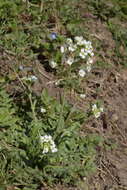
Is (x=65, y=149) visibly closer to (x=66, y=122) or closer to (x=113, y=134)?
(x=66, y=122)

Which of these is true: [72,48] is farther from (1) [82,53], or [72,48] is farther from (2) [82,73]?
(2) [82,73]

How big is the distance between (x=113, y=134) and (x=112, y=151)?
186mm

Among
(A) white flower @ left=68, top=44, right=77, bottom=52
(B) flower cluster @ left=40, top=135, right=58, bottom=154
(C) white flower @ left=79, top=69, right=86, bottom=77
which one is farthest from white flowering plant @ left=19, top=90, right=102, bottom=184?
(A) white flower @ left=68, top=44, right=77, bottom=52

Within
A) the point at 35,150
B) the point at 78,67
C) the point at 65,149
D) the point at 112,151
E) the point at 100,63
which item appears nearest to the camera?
the point at 35,150

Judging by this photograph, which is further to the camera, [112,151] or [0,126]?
[112,151]

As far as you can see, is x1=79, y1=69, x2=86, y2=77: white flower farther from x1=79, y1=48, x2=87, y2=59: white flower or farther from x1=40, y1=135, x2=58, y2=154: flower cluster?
x1=40, y1=135, x2=58, y2=154: flower cluster

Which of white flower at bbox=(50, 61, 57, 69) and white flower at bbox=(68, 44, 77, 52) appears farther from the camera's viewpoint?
white flower at bbox=(50, 61, 57, 69)

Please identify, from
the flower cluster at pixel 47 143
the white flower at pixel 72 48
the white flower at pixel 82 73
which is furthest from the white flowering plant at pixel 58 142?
the white flower at pixel 72 48

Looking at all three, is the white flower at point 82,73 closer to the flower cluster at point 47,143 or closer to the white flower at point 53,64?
the white flower at point 53,64

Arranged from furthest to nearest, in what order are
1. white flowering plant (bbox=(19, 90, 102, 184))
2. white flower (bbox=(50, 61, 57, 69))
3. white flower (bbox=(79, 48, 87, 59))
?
1. white flower (bbox=(50, 61, 57, 69))
2. white flower (bbox=(79, 48, 87, 59))
3. white flowering plant (bbox=(19, 90, 102, 184))

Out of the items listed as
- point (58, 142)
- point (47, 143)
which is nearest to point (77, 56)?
point (58, 142)

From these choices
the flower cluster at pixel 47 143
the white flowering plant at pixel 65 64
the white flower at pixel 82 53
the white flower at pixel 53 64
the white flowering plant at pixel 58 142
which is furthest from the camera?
the white flower at pixel 53 64

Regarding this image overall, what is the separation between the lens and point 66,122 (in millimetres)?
3125

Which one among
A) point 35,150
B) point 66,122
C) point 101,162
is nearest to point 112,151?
point 101,162
